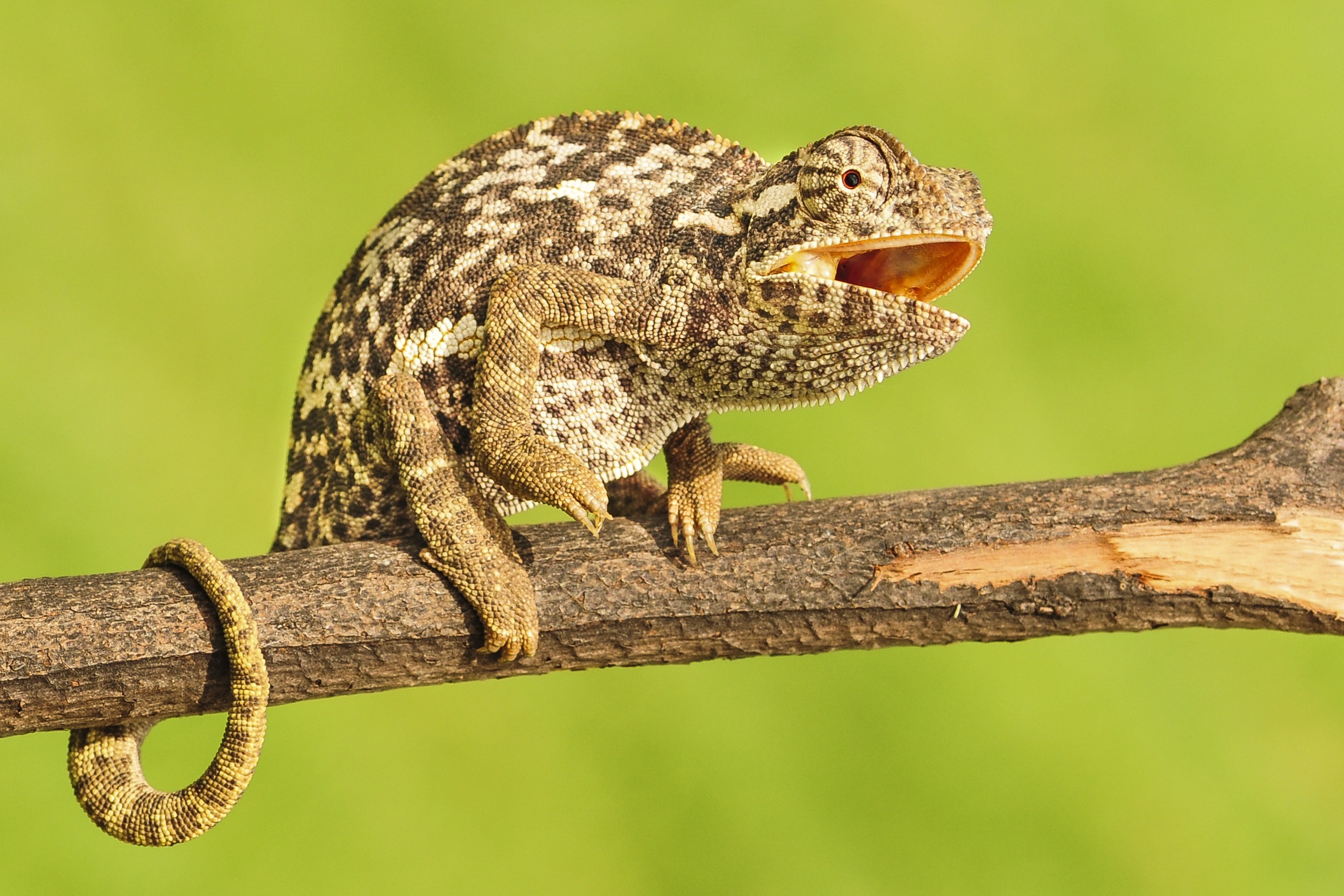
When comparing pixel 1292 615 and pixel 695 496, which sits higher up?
pixel 695 496

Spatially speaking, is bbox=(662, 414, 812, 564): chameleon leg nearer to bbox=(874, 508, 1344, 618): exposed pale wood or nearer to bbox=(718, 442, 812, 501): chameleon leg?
bbox=(718, 442, 812, 501): chameleon leg

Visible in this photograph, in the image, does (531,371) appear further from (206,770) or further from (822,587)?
(206,770)

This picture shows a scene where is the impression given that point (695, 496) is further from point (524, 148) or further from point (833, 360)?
point (524, 148)

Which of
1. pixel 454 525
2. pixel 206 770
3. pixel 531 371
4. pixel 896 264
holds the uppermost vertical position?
pixel 896 264

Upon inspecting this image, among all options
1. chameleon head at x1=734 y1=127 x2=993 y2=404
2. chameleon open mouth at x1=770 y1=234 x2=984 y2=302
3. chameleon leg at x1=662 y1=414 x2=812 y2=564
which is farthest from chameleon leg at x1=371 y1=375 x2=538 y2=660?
chameleon open mouth at x1=770 y1=234 x2=984 y2=302

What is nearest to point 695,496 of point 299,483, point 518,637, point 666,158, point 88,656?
point 518,637

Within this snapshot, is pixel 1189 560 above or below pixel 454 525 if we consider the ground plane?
below

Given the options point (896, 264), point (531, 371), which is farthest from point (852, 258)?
point (531, 371)
